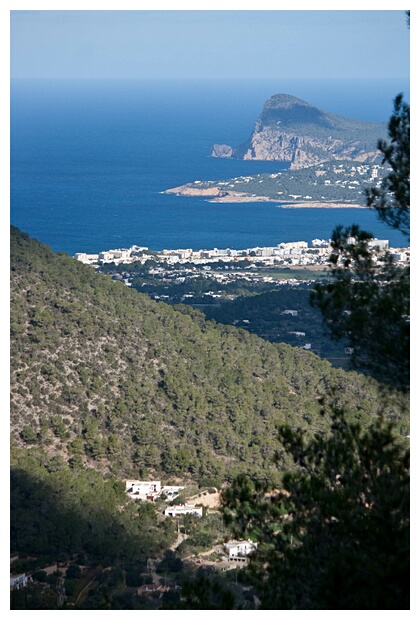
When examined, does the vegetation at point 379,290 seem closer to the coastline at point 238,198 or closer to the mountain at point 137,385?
the mountain at point 137,385

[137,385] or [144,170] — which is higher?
[144,170]

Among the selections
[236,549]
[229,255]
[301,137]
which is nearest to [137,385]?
[236,549]

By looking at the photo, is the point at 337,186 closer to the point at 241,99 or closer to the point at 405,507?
the point at 405,507

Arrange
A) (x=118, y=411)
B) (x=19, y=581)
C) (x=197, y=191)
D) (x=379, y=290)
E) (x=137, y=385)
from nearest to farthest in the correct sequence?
(x=379, y=290)
(x=19, y=581)
(x=118, y=411)
(x=137, y=385)
(x=197, y=191)

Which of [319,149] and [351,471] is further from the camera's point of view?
[319,149]

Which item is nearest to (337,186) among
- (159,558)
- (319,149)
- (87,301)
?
(319,149)

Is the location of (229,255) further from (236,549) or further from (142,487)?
(236,549)

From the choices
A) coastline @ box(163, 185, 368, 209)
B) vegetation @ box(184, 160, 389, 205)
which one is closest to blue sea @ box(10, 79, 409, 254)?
coastline @ box(163, 185, 368, 209)
